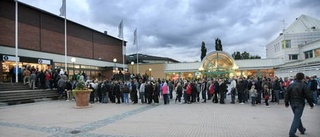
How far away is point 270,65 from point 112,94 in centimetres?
3409

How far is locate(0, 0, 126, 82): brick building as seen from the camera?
88.0 ft

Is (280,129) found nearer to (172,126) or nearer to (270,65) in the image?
(172,126)

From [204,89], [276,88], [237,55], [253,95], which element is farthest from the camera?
[237,55]

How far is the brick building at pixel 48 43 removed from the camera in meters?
26.8

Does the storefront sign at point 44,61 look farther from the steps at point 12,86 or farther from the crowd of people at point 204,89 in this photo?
the crowd of people at point 204,89

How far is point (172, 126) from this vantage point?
8.97 metres

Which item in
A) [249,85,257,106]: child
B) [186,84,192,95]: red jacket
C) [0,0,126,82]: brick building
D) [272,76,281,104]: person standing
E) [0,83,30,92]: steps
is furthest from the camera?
[0,0,126,82]: brick building

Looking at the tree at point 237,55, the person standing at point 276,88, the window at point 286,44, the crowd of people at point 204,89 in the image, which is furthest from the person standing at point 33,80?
the tree at point 237,55

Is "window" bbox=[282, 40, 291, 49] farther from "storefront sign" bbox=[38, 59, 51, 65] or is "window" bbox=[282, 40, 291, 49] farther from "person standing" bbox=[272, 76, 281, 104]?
"storefront sign" bbox=[38, 59, 51, 65]

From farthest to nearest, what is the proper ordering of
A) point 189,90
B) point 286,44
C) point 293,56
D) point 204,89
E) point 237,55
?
1. point 237,55
2. point 286,44
3. point 293,56
4. point 204,89
5. point 189,90

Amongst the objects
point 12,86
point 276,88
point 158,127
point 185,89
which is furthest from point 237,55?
point 158,127

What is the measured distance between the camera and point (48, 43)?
1286 inches

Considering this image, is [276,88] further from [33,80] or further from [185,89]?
[33,80]

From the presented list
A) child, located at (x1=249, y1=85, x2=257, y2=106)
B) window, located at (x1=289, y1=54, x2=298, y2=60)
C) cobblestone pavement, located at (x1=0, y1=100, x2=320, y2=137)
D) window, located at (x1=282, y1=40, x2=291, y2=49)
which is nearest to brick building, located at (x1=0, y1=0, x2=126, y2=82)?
cobblestone pavement, located at (x1=0, y1=100, x2=320, y2=137)
